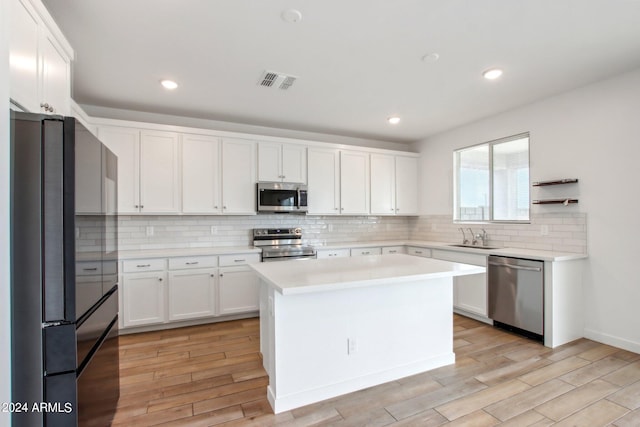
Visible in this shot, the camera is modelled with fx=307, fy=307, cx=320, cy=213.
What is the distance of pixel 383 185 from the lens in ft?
16.5

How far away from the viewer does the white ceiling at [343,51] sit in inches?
78.1

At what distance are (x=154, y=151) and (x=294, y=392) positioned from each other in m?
3.08

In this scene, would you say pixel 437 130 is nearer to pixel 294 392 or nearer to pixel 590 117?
pixel 590 117

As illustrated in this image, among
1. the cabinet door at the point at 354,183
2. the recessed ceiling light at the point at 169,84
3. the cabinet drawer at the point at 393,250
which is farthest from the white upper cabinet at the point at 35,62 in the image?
the cabinet drawer at the point at 393,250

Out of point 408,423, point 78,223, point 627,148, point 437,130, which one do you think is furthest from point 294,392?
point 437,130

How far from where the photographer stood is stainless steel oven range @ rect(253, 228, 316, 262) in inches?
158

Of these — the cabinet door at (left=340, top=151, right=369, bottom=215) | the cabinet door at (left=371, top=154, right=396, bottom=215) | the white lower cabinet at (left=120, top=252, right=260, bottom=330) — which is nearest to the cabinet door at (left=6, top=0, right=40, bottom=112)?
the white lower cabinet at (left=120, top=252, right=260, bottom=330)

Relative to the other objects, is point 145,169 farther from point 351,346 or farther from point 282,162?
point 351,346

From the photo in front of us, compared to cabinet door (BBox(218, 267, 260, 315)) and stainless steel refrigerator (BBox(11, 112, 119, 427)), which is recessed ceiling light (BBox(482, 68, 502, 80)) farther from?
cabinet door (BBox(218, 267, 260, 315))

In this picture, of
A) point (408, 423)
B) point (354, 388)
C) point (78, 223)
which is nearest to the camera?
point (78, 223)

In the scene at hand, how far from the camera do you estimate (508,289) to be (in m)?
3.33

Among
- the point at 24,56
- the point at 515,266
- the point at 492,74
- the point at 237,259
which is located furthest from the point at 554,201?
the point at 24,56

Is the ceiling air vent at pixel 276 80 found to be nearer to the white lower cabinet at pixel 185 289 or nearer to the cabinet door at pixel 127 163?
the cabinet door at pixel 127 163

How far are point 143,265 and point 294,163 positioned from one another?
2255 mm
